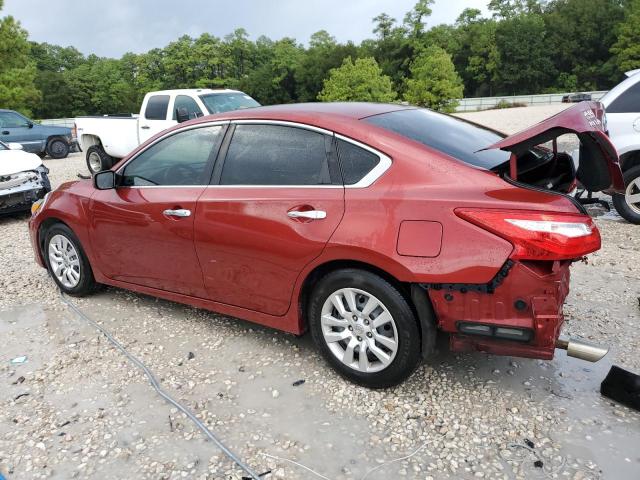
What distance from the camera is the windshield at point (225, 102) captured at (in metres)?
9.92

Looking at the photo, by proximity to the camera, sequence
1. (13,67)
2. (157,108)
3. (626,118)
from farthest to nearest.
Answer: (13,67), (157,108), (626,118)

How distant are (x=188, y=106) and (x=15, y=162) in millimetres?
3247

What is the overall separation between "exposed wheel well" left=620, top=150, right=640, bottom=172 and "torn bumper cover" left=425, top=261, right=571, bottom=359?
178 inches

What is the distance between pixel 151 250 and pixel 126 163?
78 cm

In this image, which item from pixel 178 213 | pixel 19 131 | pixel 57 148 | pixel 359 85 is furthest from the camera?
pixel 359 85

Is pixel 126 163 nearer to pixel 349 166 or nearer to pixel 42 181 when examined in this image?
pixel 349 166

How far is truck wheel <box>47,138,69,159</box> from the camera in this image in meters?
17.0

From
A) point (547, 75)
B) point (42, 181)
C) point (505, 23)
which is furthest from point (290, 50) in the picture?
point (42, 181)

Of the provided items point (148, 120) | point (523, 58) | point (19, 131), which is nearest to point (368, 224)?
point (148, 120)

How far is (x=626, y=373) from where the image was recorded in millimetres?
2885

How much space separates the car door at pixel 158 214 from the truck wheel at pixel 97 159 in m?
8.74

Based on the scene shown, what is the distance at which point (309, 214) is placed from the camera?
3.01 metres

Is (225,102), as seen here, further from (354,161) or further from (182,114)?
(354,161)

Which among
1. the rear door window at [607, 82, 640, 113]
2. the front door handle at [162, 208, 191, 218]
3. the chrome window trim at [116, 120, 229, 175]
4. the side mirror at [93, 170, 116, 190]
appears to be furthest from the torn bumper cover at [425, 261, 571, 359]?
the rear door window at [607, 82, 640, 113]
